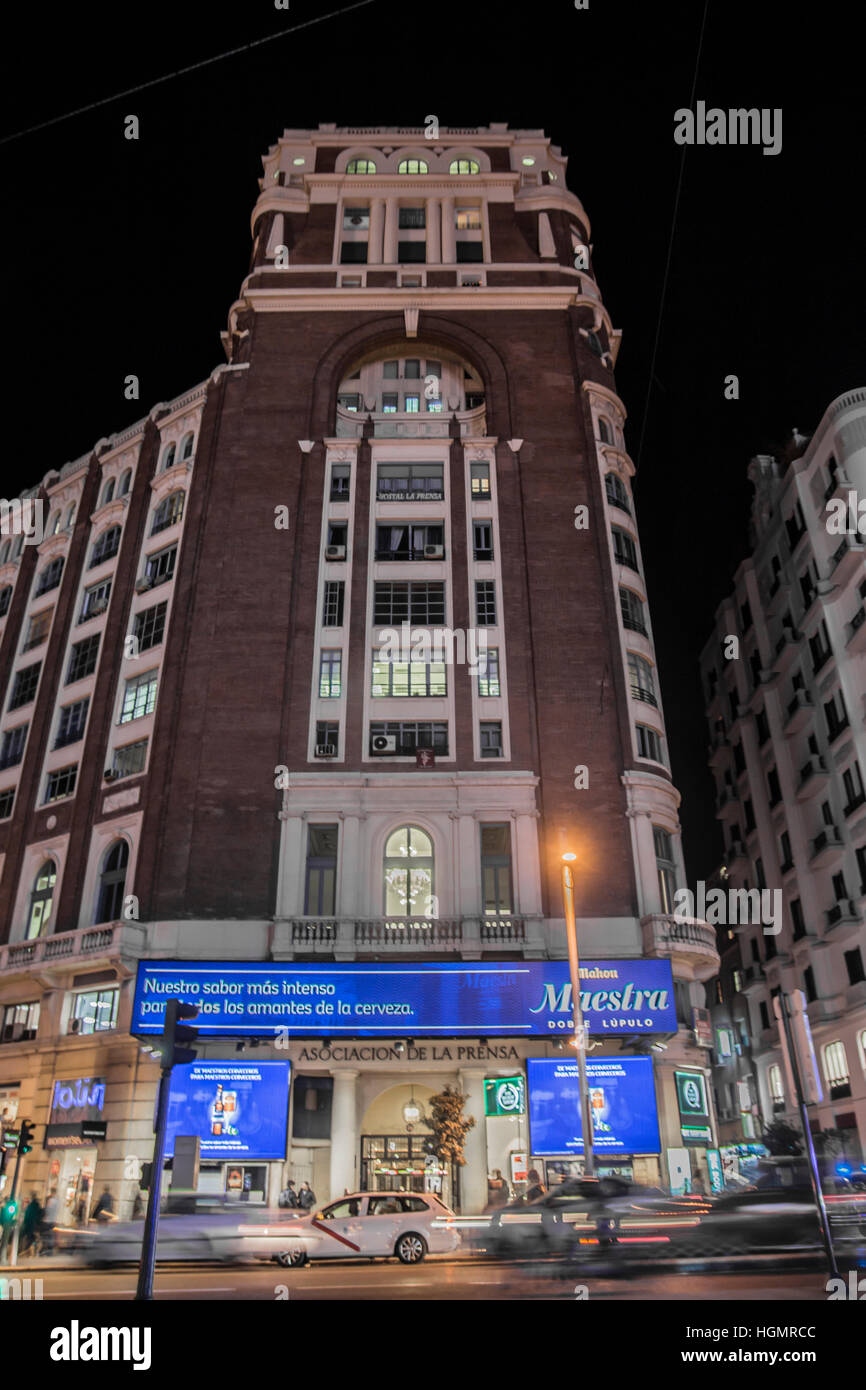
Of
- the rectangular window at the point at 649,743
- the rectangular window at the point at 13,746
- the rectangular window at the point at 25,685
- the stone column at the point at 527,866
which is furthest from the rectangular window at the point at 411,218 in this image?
the stone column at the point at 527,866

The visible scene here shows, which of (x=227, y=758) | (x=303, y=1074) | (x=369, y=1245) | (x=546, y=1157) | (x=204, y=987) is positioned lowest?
(x=369, y=1245)

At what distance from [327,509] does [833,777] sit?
28.2m

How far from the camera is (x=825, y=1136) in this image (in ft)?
143

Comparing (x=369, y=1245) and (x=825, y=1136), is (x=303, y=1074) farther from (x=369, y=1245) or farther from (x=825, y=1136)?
(x=825, y=1136)

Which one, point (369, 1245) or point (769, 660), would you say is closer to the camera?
point (369, 1245)

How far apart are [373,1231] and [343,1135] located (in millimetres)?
12081

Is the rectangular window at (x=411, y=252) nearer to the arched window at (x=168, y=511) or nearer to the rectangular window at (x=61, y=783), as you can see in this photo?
the arched window at (x=168, y=511)

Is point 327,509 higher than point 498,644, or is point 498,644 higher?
point 327,509

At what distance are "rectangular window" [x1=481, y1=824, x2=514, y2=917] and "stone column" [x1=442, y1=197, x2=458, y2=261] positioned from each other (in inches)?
1159

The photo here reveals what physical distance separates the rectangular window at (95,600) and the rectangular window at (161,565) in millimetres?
2985

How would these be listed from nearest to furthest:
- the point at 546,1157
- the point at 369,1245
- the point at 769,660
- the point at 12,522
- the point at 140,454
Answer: the point at 369,1245
the point at 546,1157
the point at 140,454
the point at 12,522
the point at 769,660

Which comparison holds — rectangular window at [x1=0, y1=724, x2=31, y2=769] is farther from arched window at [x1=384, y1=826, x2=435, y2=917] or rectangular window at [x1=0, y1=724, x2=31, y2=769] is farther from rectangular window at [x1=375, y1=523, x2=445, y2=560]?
arched window at [x1=384, y1=826, x2=435, y2=917]

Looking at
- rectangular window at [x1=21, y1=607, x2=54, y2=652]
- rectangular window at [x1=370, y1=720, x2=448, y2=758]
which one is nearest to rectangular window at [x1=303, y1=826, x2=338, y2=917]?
rectangular window at [x1=370, y1=720, x2=448, y2=758]

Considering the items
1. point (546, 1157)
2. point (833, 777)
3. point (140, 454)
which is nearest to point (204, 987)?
point (546, 1157)
